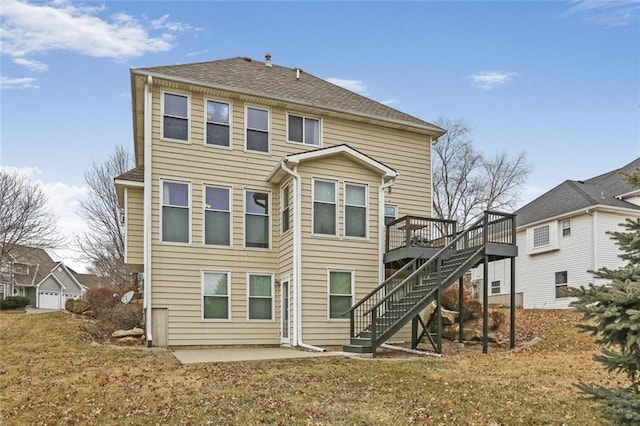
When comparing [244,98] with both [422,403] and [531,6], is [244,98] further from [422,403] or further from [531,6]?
[422,403]

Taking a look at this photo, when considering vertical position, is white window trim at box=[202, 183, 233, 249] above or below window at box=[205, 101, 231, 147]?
below

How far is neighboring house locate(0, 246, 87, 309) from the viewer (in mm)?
37625

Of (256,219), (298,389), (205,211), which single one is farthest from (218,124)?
(298,389)

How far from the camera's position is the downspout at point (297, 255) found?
13039 mm

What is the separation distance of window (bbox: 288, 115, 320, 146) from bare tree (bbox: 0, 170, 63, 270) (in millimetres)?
21151

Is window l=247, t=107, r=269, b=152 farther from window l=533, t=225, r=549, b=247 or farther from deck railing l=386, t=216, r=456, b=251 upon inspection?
window l=533, t=225, r=549, b=247

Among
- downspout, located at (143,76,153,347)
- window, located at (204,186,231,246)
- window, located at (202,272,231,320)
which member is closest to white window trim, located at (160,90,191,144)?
downspout, located at (143,76,153,347)

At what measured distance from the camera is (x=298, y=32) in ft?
51.8

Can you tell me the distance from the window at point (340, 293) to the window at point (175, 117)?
5.39 m

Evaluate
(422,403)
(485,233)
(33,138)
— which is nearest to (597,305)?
(422,403)

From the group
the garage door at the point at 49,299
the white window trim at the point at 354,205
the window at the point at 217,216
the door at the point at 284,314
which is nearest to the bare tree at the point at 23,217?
the garage door at the point at 49,299

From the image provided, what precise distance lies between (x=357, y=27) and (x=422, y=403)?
11056 mm

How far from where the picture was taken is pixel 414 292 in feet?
40.5

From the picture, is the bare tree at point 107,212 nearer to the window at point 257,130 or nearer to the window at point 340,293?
the window at point 257,130
